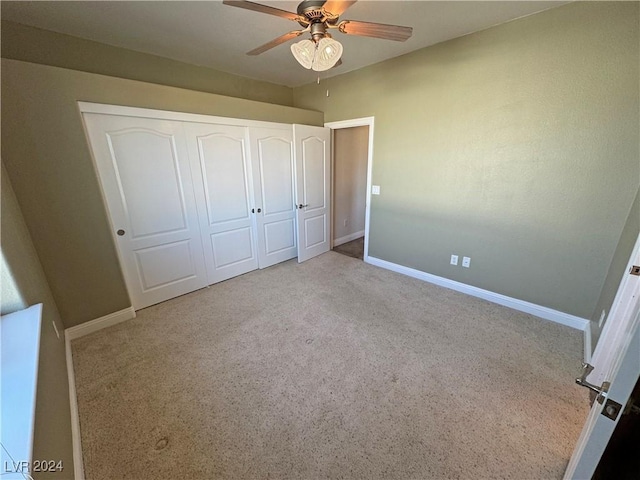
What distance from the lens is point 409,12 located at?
2.03 metres

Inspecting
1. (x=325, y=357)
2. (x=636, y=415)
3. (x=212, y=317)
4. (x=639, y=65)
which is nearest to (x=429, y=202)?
(x=639, y=65)

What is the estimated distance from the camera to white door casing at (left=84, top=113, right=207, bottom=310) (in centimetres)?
224

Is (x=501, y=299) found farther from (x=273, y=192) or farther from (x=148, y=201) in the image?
(x=148, y=201)

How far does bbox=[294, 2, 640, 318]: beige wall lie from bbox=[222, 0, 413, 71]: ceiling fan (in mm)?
1374

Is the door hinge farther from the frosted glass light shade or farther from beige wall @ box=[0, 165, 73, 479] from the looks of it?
the frosted glass light shade

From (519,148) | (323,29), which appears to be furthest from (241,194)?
(519,148)

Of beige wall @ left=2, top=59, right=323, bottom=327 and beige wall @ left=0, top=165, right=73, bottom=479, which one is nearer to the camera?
beige wall @ left=0, top=165, right=73, bottom=479

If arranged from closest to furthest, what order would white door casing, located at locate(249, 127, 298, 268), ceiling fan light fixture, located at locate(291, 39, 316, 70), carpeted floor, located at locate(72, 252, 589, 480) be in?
carpeted floor, located at locate(72, 252, 589, 480) < ceiling fan light fixture, located at locate(291, 39, 316, 70) < white door casing, located at locate(249, 127, 298, 268)

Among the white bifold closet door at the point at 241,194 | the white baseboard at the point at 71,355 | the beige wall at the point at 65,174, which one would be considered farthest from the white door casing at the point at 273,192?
the white baseboard at the point at 71,355

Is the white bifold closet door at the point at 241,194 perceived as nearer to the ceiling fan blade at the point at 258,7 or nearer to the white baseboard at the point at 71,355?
the white baseboard at the point at 71,355

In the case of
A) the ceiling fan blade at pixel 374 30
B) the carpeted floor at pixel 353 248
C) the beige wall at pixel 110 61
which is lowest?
the carpeted floor at pixel 353 248

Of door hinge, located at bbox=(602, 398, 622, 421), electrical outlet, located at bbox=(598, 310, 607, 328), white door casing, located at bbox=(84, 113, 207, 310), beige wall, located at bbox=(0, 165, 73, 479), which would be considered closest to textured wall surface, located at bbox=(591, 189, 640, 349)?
electrical outlet, located at bbox=(598, 310, 607, 328)

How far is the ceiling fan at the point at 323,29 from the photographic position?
1403 mm

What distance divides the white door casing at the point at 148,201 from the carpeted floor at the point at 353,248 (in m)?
2.28
